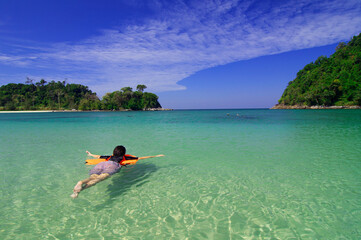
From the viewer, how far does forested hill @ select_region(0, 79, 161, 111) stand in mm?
146125

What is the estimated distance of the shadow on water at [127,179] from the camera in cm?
518

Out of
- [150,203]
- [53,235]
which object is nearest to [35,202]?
[53,235]

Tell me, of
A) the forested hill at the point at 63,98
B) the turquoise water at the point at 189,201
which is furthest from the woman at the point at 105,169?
the forested hill at the point at 63,98

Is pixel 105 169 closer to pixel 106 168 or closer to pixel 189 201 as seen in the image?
pixel 106 168

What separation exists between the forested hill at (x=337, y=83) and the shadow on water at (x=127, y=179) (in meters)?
120

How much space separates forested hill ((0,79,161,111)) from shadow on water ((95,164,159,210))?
507ft

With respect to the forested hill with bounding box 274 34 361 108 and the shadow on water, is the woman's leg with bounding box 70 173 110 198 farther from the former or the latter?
the forested hill with bounding box 274 34 361 108

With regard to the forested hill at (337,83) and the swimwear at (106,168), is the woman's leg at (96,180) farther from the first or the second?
the forested hill at (337,83)

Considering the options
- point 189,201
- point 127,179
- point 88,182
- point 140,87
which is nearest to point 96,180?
point 88,182

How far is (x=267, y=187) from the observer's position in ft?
18.9

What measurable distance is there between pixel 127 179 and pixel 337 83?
13659cm

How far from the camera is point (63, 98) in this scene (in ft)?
523

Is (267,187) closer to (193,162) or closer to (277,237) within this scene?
(277,237)

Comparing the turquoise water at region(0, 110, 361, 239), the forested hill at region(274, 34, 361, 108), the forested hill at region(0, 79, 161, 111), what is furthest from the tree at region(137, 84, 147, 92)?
the turquoise water at region(0, 110, 361, 239)
